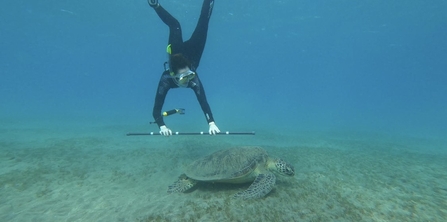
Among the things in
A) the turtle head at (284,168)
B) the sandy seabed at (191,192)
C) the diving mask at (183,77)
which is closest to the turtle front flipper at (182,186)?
the sandy seabed at (191,192)

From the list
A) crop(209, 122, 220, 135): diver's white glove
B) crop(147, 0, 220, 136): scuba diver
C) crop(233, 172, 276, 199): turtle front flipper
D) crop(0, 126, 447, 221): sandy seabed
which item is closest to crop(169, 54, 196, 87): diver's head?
crop(147, 0, 220, 136): scuba diver

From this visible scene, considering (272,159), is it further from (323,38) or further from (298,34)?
(323,38)

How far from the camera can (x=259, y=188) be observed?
5.07 meters

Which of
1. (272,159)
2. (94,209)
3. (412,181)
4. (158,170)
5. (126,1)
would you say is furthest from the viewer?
(126,1)

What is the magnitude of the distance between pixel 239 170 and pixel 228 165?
332mm

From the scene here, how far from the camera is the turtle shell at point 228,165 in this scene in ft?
17.8

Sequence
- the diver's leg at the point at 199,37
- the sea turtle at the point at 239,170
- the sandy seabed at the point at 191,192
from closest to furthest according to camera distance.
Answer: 1. the sandy seabed at the point at 191,192
2. the sea turtle at the point at 239,170
3. the diver's leg at the point at 199,37

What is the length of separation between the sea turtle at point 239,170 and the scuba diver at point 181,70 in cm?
112

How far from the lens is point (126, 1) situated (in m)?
29.5

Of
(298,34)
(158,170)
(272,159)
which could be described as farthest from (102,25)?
(272,159)

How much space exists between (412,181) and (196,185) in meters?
6.80

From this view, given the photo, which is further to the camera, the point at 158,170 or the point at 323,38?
the point at 323,38

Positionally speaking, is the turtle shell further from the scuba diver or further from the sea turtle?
the scuba diver

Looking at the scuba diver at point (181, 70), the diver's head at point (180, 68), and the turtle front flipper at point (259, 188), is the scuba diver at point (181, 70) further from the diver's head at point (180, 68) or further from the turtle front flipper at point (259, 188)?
the turtle front flipper at point (259, 188)
